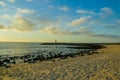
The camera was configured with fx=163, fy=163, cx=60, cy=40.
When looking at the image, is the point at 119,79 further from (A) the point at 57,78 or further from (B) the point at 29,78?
(B) the point at 29,78

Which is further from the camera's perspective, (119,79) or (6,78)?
(6,78)

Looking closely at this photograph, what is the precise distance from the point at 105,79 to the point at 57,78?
2.82 meters

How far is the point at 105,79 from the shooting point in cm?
943

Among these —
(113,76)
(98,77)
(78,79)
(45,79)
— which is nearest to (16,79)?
(45,79)

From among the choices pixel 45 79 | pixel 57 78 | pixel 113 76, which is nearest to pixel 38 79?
pixel 45 79

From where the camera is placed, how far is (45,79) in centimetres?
981

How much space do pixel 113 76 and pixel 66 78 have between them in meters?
2.88

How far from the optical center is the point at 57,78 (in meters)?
9.84

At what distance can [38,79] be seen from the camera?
9.88 m

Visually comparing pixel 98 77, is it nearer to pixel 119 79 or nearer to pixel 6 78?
pixel 119 79

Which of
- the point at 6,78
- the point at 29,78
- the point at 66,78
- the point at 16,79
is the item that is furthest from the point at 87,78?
the point at 6,78

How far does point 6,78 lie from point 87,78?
516 centimetres

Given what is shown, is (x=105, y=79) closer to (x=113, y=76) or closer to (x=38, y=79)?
(x=113, y=76)

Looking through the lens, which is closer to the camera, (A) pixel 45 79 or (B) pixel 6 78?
(A) pixel 45 79
